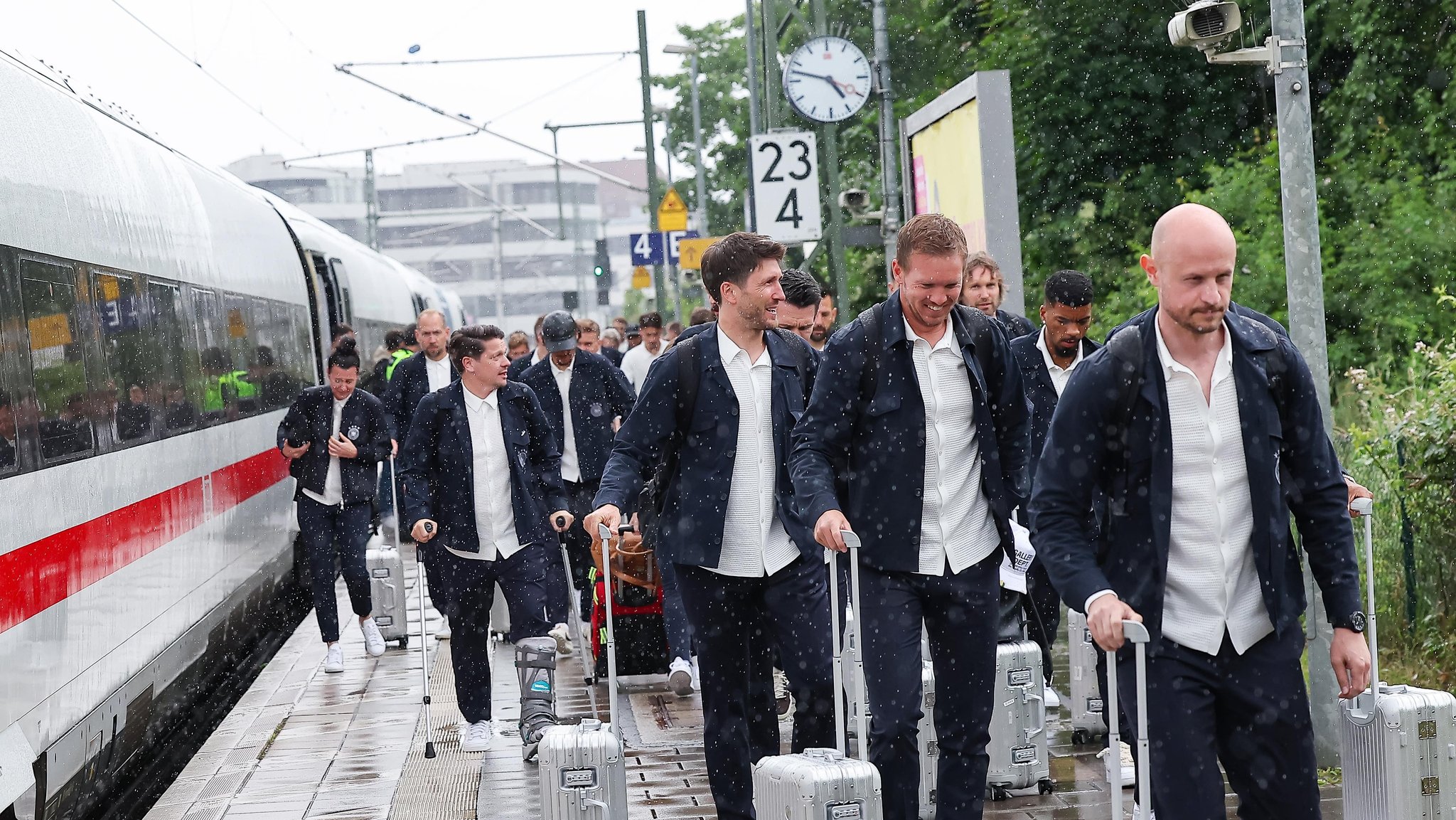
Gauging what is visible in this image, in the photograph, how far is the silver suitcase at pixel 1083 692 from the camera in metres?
7.55

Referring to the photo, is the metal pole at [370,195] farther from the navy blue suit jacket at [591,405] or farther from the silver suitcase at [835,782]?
the silver suitcase at [835,782]

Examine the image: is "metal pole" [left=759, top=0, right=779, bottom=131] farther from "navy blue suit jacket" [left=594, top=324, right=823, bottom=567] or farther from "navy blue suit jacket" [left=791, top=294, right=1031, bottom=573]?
"navy blue suit jacket" [left=791, top=294, right=1031, bottom=573]

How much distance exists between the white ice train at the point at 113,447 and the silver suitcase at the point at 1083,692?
4166 mm

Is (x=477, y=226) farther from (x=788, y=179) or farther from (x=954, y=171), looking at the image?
(x=954, y=171)

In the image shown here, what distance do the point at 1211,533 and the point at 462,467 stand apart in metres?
4.69

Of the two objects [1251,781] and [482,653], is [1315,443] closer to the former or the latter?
[1251,781]

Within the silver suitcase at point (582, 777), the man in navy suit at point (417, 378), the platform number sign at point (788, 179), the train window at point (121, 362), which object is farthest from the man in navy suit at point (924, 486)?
the platform number sign at point (788, 179)

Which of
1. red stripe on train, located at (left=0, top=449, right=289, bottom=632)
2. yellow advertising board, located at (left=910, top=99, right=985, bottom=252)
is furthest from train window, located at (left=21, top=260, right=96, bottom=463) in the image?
yellow advertising board, located at (left=910, top=99, right=985, bottom=252)

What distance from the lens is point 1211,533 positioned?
4.06m

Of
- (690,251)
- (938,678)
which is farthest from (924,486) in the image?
(690,251)

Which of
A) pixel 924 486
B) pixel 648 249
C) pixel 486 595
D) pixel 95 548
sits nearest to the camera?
pixel 924 486

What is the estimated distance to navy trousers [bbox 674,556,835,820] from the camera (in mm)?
5820

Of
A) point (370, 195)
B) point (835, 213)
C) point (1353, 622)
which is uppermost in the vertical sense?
point (370, 195)

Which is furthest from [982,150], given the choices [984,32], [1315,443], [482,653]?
[984,32]
